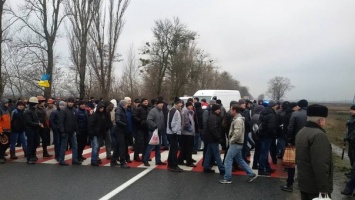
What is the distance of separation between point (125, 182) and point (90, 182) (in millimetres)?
816

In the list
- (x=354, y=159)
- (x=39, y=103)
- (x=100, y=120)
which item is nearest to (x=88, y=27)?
(x=39, y=103)

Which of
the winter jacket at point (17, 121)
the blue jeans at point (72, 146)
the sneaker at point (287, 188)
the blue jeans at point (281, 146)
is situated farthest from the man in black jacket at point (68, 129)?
the blue jeans at point (281, 146)

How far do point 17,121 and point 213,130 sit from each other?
247 inches

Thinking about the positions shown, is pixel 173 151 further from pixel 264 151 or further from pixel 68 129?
pixel 68 129

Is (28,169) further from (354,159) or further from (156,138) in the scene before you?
(354,159)

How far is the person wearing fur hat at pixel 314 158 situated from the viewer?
3766 millimetres

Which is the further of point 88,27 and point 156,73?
point 156,73

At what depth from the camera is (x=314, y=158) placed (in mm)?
3816

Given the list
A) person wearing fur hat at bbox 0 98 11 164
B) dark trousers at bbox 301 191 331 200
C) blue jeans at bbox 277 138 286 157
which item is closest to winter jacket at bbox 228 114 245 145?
blue jeans at bbox 277 138 286 157

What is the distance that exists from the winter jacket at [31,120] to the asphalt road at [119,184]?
49.8 inches

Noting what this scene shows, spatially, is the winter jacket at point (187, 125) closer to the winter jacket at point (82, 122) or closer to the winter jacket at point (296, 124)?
the winter jacket at point (296, 124)

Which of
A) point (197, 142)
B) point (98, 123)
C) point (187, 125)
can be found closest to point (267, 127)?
point (187, 125)

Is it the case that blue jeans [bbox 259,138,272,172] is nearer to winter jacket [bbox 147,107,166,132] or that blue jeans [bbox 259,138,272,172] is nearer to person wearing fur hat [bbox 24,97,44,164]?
winter jacket [bbox 147,107,166,132]

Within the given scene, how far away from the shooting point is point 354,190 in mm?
7488
